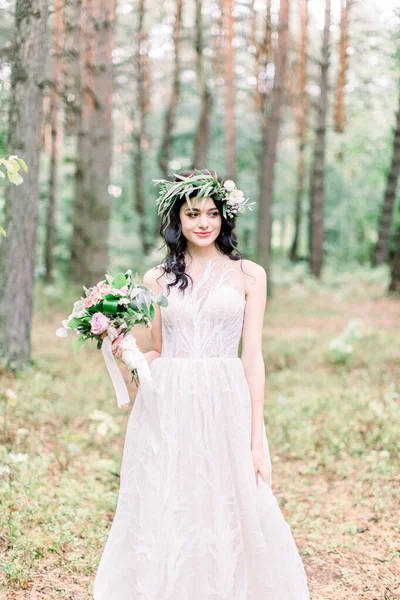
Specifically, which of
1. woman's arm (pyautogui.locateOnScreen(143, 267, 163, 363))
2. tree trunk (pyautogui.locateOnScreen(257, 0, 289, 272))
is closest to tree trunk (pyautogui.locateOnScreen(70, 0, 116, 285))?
tree trunk (pyautogui.locateOnScreen(257, 0, 289, 272))

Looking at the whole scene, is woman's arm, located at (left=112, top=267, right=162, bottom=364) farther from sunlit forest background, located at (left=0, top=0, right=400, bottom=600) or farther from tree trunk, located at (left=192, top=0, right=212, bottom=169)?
tree trunk, located at (left=192, top=0, right=212, bottom=169)

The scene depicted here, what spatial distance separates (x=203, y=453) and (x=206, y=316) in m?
0.72

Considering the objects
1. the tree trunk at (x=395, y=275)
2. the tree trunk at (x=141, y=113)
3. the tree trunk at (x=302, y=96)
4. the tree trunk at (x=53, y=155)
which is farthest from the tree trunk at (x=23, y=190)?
the tree trunk at (x=302, y=96)

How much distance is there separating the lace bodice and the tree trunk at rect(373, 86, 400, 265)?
13533mm

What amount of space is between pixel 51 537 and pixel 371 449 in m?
3.42

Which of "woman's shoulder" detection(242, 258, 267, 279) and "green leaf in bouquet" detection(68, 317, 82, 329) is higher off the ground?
"woman's shoulder" detection(242, 258, 267, 279)

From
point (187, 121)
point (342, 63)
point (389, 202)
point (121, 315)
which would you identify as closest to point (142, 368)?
point (121, 315)

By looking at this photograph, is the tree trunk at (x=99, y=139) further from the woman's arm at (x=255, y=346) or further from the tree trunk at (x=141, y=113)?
the tree trunk at (x=141, y=113)

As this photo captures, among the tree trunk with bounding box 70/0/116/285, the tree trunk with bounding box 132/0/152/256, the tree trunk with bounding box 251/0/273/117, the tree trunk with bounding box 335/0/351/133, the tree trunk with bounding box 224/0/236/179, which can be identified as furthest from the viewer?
the tree trunk with bounding box 132/0/152/256

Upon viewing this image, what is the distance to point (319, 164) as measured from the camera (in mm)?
20094

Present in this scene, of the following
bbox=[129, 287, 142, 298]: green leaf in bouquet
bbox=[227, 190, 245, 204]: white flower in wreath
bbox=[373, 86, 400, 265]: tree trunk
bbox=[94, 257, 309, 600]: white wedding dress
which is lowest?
bbox=[94, 257, 309, 600]: white wedding dress

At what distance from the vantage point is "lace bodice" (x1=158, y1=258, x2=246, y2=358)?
135 inches

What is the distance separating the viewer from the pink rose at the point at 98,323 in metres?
3.17

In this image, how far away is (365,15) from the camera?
2306 cm
